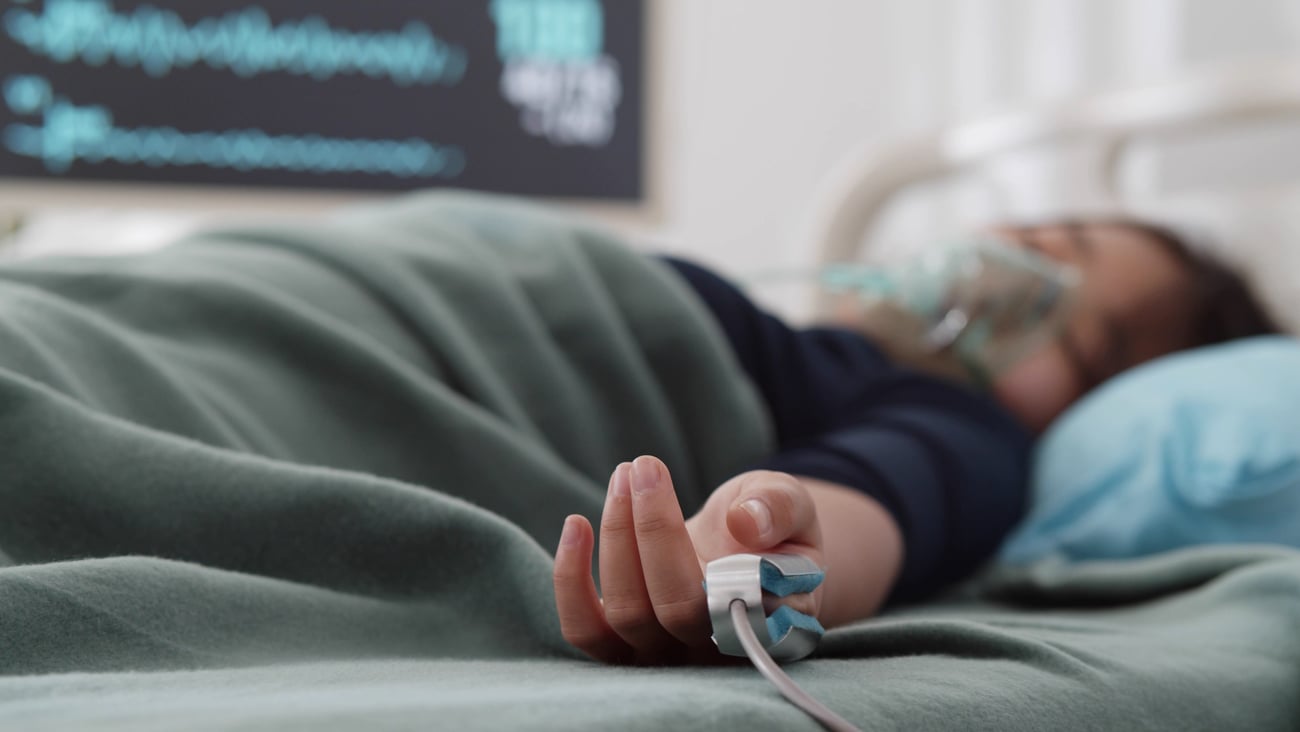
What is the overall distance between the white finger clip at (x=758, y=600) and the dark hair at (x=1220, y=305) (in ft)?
3.15

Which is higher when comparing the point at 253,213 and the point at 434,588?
the point at 253,213

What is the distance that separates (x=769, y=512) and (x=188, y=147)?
1.85m

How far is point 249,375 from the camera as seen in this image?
1.95 feet

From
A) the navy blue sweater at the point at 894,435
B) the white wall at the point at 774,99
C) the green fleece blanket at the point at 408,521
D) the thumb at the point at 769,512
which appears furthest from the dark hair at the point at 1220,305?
the white wall at the point at 774,99

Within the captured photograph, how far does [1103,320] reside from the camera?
115cm

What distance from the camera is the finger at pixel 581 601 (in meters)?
0.37

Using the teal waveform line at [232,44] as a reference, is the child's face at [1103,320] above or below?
below

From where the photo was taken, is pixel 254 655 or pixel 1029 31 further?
pixel 1029 31

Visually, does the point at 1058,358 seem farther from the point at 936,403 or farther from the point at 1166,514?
the point at 1166,514

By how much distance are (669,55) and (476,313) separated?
1545 millimetres

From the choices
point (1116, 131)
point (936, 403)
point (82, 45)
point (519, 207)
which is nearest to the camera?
point (519, 207)

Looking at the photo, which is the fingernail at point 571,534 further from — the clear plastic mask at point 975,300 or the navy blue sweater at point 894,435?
the clear plastic mask at point 975,300

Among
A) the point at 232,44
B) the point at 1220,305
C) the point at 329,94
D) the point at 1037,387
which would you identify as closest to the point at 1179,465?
the point at 1037,387

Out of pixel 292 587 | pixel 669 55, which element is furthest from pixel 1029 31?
pixel 292 587
